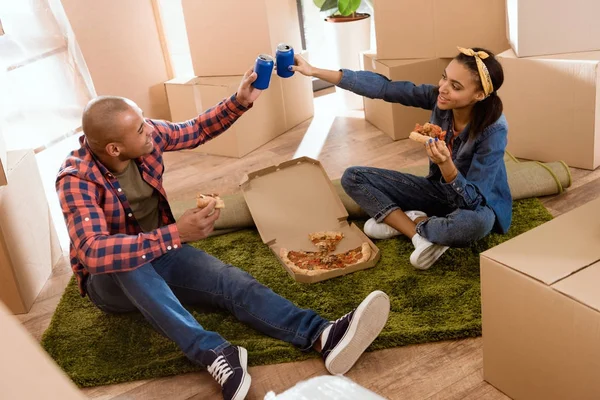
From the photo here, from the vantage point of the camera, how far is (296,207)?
92.3 inches

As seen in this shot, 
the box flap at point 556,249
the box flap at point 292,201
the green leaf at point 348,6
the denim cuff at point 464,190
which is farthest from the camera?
the green leaf at point 348,6

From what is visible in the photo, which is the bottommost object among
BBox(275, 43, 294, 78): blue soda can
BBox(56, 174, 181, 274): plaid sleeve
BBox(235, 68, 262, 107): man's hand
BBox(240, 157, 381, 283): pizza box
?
BBox(240, 157, 381, 283): pizza box

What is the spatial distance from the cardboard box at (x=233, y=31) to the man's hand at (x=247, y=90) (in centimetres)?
123

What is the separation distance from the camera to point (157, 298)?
168 cm

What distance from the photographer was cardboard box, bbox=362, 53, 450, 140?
3.10 metres

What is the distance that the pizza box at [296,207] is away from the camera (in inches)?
88.8

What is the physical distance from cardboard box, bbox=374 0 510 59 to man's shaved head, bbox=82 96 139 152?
1.75 m

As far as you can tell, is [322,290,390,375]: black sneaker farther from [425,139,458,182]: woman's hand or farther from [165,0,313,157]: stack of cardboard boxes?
[165,0,313,157]: stack of cardboard boxes

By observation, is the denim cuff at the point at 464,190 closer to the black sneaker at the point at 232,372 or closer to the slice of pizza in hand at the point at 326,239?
the slice of pizza in hand at the point at 326,239

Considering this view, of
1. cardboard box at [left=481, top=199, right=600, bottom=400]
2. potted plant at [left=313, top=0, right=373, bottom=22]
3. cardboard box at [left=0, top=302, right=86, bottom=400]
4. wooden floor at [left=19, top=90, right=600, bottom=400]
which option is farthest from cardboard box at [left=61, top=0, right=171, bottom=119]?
cardboard box at [left=0, top=302, right=86, bottom=400]

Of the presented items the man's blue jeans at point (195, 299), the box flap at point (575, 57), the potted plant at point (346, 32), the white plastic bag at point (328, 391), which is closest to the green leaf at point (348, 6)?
the potted plant at point (346, 32)

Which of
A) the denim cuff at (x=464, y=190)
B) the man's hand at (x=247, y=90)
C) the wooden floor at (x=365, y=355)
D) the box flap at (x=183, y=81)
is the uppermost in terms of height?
the man's hand at (x=247, y=90)

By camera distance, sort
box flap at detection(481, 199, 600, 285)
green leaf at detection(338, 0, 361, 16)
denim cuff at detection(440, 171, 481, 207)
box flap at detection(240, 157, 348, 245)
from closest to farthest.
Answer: box flap at detection(481, 199, 600, 285) → denim cuff at detection(440, 171, 481, 207) → box flap at detection(240, 157, 348, 245) → green leaf at detection(338, 0, 361, 16)

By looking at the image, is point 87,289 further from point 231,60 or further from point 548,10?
point 548,10
